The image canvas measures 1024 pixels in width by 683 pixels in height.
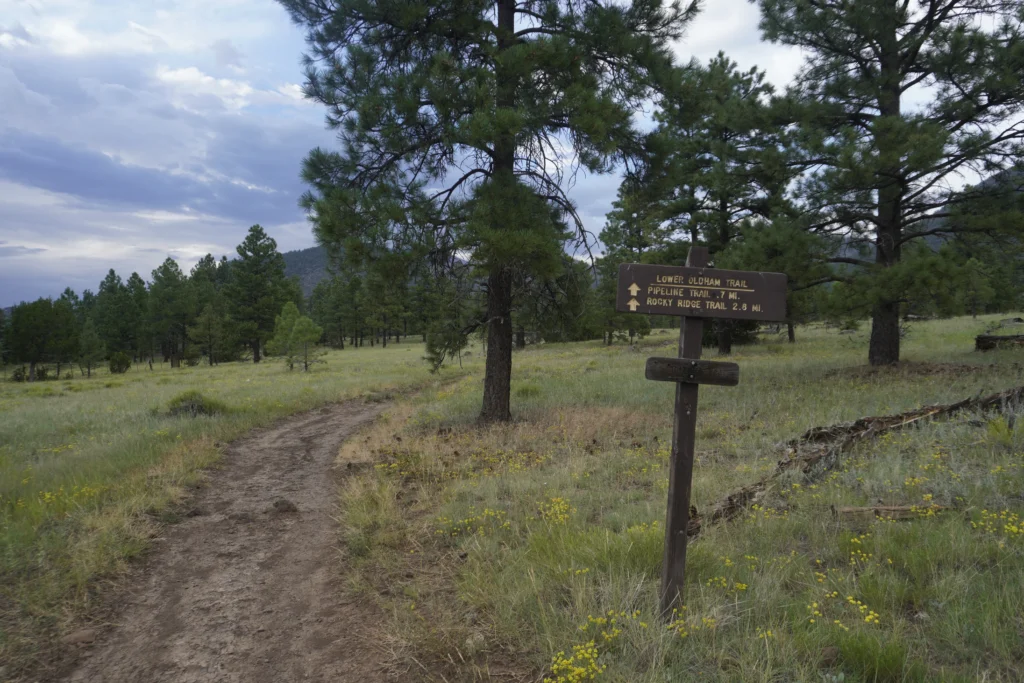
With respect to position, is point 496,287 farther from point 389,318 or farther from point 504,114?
point 389,318

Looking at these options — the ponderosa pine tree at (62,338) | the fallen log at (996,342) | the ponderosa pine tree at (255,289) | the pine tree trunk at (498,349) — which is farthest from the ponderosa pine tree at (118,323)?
the fallen log at (996,342)

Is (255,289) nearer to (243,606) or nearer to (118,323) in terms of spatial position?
(118,323)

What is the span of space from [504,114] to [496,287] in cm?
335

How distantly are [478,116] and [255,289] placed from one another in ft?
145

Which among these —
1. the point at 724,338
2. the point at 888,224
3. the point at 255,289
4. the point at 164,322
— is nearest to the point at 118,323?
the point at 164,322

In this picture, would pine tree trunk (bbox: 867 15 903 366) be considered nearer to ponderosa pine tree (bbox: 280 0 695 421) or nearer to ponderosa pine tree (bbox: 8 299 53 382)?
ponderosa pine tree (bbox: 280 0 695 421)

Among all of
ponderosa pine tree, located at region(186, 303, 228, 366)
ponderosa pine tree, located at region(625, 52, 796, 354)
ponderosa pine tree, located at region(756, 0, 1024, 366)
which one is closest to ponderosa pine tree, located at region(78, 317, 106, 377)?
ponderosa pine tree, located at region(186, 303, 228, 366)

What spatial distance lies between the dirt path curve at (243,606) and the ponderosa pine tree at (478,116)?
3.89m

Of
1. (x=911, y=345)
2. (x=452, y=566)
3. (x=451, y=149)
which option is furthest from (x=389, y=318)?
(x=452, y=566)

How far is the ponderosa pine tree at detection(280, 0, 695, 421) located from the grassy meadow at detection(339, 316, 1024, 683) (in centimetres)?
322

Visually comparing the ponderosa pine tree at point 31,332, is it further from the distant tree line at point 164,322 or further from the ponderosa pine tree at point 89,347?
the ponderosa pine tree at point 89,347

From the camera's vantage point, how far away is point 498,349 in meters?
10.1

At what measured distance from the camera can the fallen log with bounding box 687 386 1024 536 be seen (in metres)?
5.05

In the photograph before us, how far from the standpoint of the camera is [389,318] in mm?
68250
